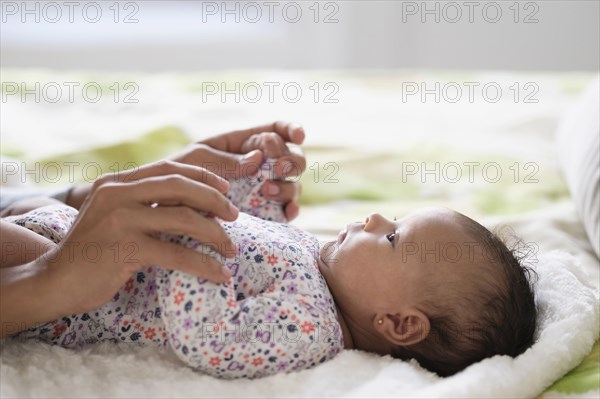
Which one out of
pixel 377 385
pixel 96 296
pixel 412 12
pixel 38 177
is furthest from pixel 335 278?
pixel 412 12

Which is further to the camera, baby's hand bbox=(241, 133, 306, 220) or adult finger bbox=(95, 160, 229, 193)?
baby's hand bbox=(241, 133, 306, 220)

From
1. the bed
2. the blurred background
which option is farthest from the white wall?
the bed

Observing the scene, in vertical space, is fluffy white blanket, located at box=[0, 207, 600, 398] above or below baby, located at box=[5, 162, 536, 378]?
below

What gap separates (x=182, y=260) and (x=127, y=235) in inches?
2.6

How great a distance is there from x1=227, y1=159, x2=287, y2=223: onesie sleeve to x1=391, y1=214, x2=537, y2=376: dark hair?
0.37m

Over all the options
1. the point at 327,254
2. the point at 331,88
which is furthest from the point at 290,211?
the point at 331,88

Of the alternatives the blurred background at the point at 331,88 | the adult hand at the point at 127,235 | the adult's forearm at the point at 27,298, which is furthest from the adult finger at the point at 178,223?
the blurred background at the point at 331,88

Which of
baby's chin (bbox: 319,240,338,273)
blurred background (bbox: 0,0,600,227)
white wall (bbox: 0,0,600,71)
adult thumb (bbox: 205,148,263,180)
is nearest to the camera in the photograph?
baby's chin (bbox: 319,240,338,273)

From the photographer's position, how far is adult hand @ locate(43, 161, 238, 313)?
834 millimetres

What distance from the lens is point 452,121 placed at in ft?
6.39

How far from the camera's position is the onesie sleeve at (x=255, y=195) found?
123cm

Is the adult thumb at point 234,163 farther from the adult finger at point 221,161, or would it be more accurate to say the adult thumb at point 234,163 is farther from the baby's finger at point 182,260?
the baby's finger at point 182,260

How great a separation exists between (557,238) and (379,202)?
0.36 m

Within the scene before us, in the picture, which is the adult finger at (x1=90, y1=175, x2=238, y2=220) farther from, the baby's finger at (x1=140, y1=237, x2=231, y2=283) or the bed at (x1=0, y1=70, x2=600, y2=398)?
the bed at (x1=0, y1=70, x2=600, y2=398)
